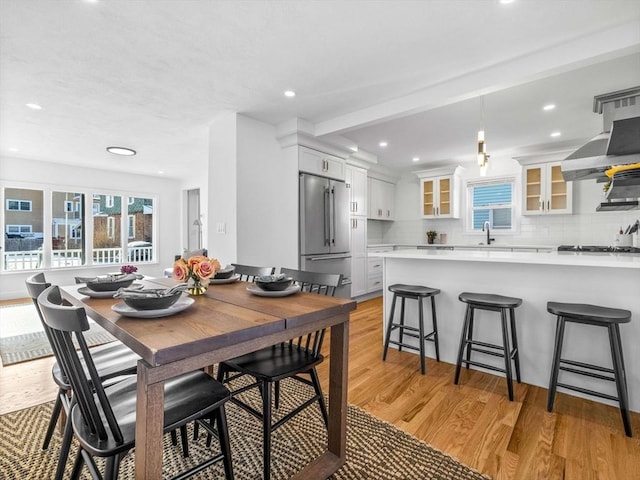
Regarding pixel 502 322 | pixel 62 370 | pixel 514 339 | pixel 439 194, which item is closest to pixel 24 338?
pixel 62 370

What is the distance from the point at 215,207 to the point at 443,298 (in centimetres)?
279

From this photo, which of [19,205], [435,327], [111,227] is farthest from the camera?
[111,227]

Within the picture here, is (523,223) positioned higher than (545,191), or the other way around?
(545,191)

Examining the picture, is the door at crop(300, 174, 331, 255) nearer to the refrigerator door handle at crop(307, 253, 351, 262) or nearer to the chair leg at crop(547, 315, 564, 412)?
the refrigerator door handle at crop(307, 253, 351, 262)

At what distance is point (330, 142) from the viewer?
4.52m

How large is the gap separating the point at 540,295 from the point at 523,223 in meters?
3.67

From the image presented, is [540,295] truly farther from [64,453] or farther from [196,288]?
[64,453]

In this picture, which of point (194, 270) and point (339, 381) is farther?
point (194, 270)

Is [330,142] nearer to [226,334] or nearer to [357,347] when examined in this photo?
[357,347]

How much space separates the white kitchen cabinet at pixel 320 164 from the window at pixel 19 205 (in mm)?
5344

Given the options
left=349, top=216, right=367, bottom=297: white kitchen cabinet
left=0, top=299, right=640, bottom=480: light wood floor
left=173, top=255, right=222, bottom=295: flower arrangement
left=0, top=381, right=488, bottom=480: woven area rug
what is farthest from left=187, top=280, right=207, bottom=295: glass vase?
left=349, top=216, right=367, bottom=297: white kitchen cabinet

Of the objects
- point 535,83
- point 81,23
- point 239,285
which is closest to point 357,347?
point 239,285

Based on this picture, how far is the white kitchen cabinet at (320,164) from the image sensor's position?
13.9 feet

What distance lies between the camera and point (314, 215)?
4.42 meters
